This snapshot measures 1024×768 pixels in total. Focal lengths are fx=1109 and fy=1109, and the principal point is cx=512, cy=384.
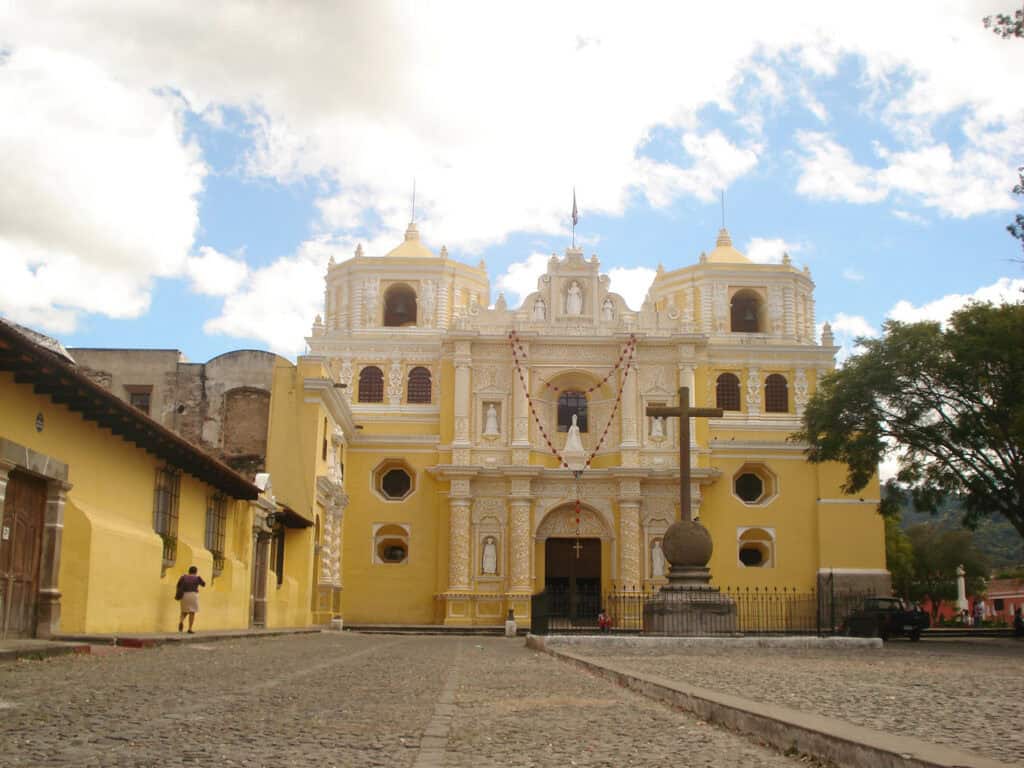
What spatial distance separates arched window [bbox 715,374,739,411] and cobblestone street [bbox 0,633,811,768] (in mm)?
27874

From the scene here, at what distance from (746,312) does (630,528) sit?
9488 millimetres

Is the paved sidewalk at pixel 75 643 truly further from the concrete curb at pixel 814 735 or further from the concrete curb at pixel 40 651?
the concrete curb at pixel 814 735

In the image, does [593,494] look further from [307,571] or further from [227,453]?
[227,453]

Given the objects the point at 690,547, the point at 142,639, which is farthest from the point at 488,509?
the point at 142,639

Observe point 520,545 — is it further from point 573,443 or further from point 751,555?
point 751,555

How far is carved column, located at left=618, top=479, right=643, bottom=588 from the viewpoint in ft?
114

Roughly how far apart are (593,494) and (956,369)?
47.2 ft

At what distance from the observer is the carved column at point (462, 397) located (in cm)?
3541

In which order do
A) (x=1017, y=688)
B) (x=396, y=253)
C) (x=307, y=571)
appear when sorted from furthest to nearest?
(x=396, y=253)
(x=307, y=571)
(x=1017, y=688)

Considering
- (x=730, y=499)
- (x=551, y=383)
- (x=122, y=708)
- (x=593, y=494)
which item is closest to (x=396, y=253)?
(x=551, y=383)

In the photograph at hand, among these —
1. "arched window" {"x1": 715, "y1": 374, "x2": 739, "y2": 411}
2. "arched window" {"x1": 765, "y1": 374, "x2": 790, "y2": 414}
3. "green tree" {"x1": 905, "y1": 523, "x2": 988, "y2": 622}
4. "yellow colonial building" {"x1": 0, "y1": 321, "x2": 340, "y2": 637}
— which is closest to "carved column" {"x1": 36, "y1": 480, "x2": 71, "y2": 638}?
"yellow colonial building" {"x1": 0, "y1": 321, "x2": 340, "y2": 637}

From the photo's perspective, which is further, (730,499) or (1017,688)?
(730,499)

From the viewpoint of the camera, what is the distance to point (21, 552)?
12531 millimetres

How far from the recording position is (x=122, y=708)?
6371mm
